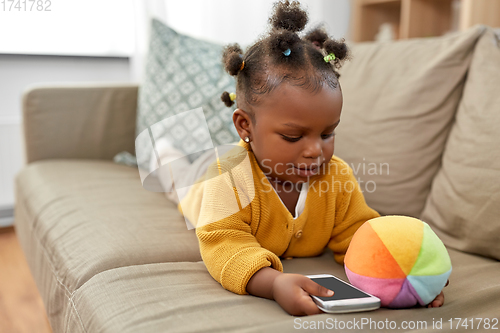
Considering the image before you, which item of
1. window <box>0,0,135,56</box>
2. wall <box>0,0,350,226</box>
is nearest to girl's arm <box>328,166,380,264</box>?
wall <box>0,0,350,226</box>

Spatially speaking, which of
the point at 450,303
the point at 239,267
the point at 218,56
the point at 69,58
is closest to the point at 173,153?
the point at 218,56

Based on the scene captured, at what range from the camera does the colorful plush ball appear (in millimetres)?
629

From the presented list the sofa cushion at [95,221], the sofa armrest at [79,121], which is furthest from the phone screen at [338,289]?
the sofa armrest at [79,121]

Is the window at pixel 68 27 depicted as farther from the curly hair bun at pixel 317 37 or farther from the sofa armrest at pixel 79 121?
the curly hair bun at pixel 317 37

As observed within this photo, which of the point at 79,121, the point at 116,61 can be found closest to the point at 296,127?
the point at 79,121

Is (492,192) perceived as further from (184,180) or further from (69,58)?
(69,58)

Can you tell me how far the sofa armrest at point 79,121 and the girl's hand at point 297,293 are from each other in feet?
4.13

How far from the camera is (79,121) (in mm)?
1705

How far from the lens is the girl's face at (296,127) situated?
2.49ft

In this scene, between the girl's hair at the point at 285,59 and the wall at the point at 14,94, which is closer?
A: the girl's hair at the point at 285,59

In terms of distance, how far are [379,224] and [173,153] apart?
75 centimetres

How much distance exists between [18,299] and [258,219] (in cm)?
112

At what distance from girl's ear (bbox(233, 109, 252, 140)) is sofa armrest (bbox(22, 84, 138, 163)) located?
1.02 m

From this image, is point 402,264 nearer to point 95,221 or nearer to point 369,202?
point 369,202
